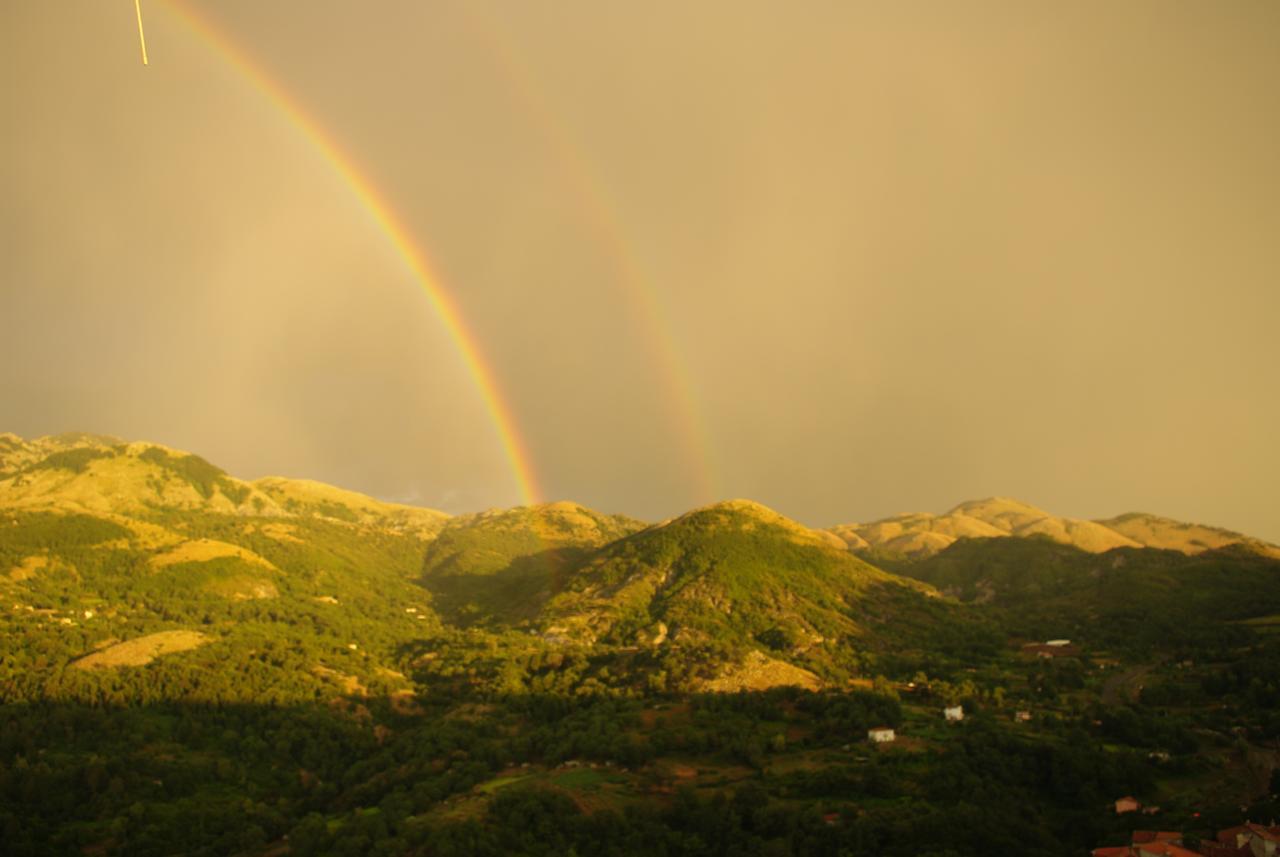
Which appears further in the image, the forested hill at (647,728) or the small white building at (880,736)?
the small white building at (880,736)

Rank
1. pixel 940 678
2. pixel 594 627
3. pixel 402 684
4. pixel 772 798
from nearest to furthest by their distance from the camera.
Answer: pixel 772 798 → pixel 940 678 → pixel 402 684 → pixel 594 627

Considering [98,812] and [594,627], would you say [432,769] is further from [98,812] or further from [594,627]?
[594,627]

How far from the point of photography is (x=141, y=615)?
189 meters

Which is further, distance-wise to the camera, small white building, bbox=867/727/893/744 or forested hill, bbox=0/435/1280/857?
small white building, bbox=867/727/893/744

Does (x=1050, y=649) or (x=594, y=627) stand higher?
(x=594, y=627)

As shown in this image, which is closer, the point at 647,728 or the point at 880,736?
the point at 880,736

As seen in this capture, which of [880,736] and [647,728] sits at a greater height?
[647,728]

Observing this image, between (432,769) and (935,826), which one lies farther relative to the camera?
(432,769)

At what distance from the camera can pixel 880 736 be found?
109500 millimetres

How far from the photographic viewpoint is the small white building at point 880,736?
108688 millimetres

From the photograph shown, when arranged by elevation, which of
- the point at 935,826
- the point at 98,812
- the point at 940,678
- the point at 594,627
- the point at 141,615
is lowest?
the point at 935,826

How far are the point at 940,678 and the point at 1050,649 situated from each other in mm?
43759

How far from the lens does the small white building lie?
10869cm

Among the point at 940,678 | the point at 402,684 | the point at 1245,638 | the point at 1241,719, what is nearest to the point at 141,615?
the point at 402,684
